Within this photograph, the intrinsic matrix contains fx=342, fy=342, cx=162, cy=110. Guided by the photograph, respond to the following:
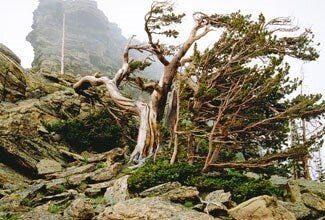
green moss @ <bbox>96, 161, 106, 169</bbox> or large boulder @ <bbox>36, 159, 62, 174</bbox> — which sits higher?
green moss @ <bbox>96, 161, 106, 169</bbox>

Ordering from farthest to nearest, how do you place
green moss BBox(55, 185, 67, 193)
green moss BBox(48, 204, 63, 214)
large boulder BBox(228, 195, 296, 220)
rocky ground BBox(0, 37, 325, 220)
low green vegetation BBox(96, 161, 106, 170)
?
low green vegetation BBox(96, 161, 106, 170) < green moss BBox(55, 185, 67, 193) < green moss BBox(48, 204, 63, 214) < rocky ground BBox(0, 37, 325, 220) < large boulder BBox(228, 195, 296, 220)

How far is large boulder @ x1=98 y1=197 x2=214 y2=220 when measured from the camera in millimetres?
7176

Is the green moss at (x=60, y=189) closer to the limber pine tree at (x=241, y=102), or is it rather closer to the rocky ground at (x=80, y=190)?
the rocky ground at (x=80, y=190)

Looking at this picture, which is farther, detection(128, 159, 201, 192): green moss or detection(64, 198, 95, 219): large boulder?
detection(128, 159, 201, 192): green moss

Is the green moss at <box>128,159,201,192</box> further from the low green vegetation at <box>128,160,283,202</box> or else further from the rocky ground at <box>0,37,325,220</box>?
the rocky ground at <box>0,37,325,220</box>

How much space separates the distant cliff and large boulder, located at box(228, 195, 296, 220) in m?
58.3

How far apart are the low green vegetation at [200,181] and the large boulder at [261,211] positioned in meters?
1.55

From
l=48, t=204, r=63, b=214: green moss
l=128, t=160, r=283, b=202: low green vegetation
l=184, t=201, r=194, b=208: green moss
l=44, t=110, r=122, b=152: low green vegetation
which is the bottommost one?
l=48, t=204, r=63, b=214: green moss

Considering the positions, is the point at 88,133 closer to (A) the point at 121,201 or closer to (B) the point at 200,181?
(B) the point at 200,181

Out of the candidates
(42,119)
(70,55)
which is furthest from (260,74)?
(70,55)

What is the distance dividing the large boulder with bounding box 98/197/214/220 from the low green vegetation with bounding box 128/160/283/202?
2065 mm

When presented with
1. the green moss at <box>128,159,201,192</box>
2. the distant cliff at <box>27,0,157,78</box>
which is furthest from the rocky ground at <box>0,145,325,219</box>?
the distant cliff at <box>27,0,157,78</box>

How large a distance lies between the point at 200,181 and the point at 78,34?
82.6 meters

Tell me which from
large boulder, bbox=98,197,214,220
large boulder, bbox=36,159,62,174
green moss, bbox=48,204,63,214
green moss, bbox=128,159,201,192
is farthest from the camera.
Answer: large boulder, bbox=36,159,62,174
